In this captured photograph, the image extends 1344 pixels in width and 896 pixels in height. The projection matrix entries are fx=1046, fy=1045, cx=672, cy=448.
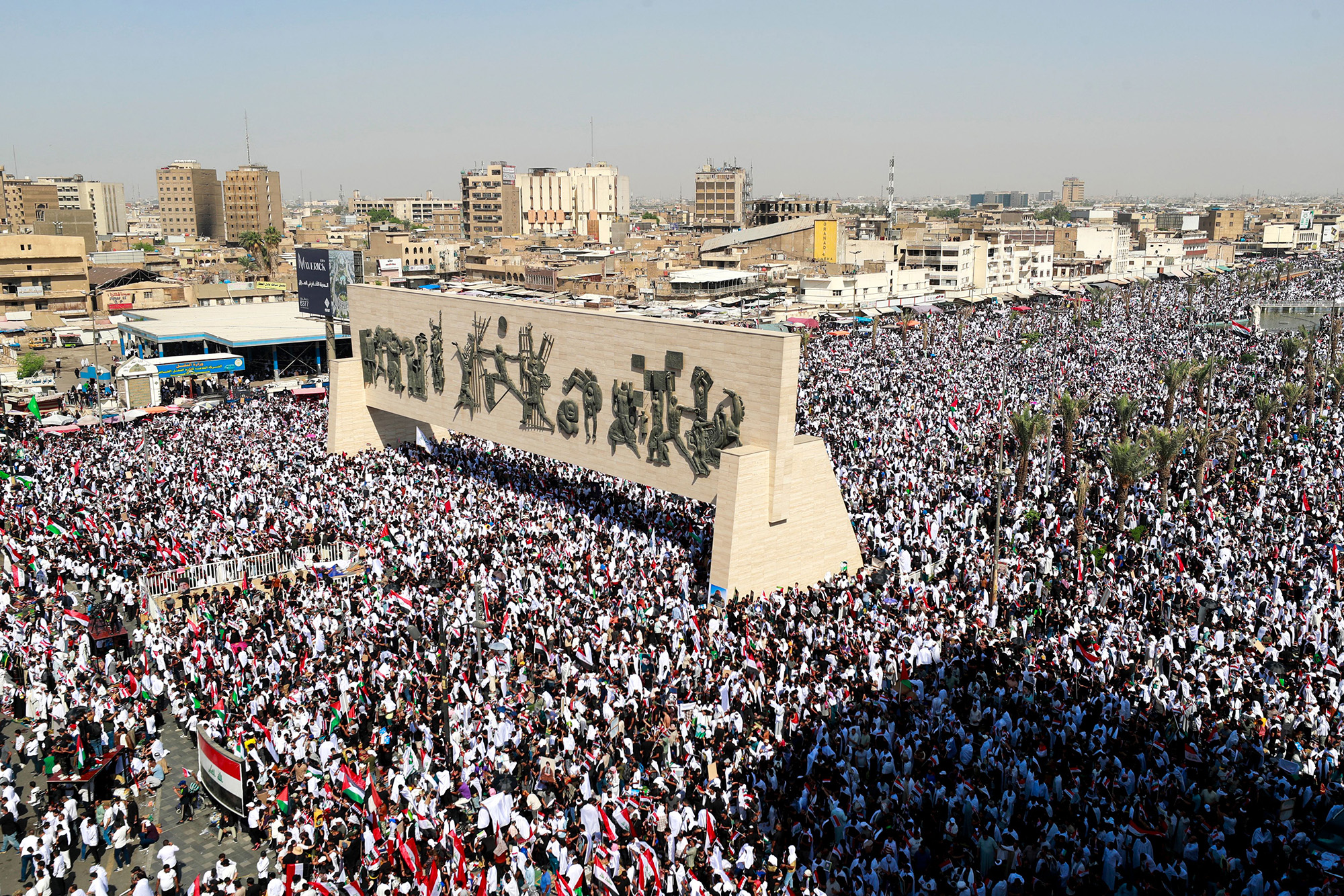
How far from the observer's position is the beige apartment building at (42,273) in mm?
73625

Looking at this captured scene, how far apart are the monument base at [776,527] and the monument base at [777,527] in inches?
0.6

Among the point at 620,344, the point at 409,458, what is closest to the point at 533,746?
the point at 620,344

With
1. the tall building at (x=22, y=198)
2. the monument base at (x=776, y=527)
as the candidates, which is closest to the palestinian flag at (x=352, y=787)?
the monument base at (x=776, y=527)

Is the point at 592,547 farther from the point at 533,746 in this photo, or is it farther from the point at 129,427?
the point at 129,427

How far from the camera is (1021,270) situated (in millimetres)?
110375

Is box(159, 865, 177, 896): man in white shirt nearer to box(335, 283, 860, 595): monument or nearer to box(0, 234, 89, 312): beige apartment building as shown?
box(335, 283, 860, 595): monument

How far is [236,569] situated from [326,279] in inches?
1019

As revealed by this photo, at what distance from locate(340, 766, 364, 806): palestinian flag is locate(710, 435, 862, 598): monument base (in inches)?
362

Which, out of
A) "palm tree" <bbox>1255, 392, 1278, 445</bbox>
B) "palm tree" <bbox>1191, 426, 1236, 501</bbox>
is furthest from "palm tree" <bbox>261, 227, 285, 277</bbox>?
"palm tree" <bbox>1255, 392, 1278, 445</bbox>

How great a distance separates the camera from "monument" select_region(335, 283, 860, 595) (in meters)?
21.5

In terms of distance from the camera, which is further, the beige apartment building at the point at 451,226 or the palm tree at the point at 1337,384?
the beige apartment building at the point at 451,226

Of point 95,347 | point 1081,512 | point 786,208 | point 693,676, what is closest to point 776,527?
point 693,676

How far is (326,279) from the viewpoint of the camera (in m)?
45.7

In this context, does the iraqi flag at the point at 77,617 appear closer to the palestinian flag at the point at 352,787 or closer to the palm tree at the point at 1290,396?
the palestinian flag at the point at 352,787
